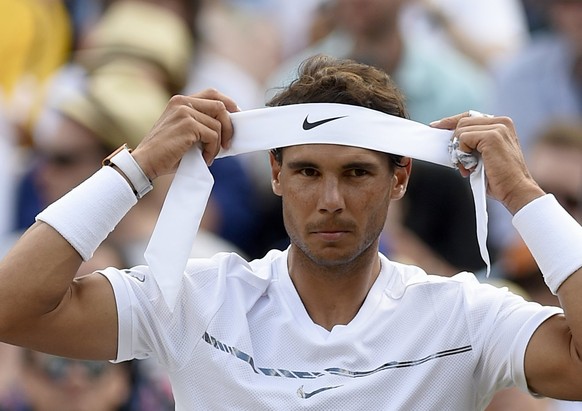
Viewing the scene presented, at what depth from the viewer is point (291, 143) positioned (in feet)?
12.7

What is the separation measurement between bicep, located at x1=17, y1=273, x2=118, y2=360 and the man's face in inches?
22.1

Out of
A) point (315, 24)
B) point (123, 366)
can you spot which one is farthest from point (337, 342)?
point (315, 24)

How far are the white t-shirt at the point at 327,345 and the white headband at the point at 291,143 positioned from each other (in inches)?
4.2

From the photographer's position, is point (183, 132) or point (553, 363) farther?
point (183, 132)

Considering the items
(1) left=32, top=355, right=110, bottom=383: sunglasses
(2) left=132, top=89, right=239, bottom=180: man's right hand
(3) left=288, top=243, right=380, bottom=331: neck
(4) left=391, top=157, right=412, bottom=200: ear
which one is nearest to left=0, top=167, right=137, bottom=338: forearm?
(2) left=132, top=89, right=239, bottom=180: man's right hand

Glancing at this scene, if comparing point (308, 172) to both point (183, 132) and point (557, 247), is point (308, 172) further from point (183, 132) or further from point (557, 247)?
point (557, 247)

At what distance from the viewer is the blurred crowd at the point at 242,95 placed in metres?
6.21

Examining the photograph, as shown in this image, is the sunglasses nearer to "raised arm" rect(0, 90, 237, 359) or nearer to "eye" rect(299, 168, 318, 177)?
"raised arm" rect(0, 90, 237, 359)

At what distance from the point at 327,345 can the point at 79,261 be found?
719 mm

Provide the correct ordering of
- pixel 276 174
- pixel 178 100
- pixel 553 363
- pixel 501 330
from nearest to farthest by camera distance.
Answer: pixel 553 363 → pixel 501 330 → pixel 178 100 → pixel 276 174

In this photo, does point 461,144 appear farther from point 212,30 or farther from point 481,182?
point 212,30

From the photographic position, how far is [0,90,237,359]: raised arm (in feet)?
12.2

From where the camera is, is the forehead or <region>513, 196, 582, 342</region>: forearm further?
the forehead

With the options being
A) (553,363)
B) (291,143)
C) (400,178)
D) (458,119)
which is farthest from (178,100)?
(553,363)
